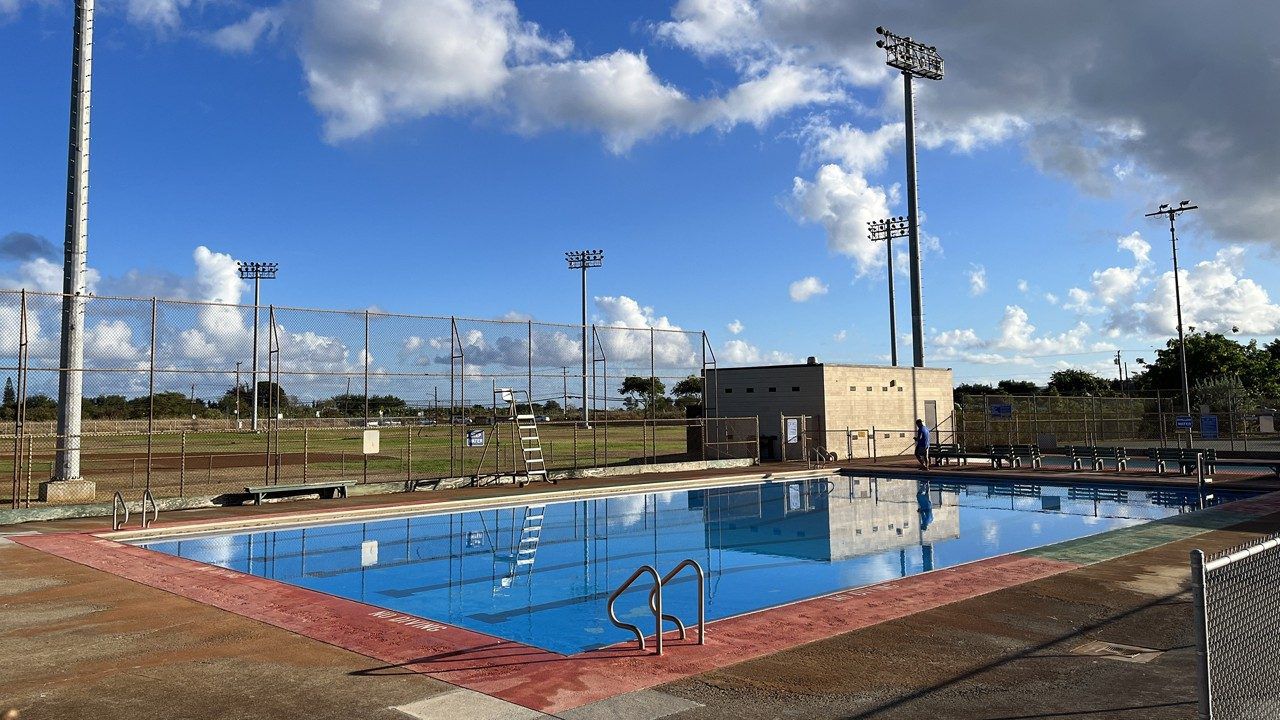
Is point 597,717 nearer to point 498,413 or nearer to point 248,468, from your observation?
point 498,413

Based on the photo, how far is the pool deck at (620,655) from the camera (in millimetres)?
6656

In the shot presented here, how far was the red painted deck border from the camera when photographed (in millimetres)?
7309

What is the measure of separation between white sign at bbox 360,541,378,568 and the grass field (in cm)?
437

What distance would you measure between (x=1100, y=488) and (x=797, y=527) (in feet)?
42.2

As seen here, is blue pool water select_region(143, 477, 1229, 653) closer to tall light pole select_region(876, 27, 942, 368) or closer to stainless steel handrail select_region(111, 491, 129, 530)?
stainless steel handrail select_region(111, 491, 129, 530)

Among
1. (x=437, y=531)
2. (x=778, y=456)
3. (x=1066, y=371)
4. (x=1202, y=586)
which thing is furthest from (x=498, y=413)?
(x=1066, y=371)

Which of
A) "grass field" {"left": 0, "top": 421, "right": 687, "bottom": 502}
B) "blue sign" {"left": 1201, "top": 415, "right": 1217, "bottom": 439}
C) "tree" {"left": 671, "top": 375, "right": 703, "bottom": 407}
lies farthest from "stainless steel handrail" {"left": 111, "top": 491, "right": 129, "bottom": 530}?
"tree" {"left": 671, "top": 375, "right": 703, "bottom": 407}

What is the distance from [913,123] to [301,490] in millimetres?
41107

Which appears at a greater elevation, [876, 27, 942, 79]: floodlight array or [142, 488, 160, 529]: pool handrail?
[876, 27, 942, 79]: floodlight array

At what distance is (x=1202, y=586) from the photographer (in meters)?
5.02

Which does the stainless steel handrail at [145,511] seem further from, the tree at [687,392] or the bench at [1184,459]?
the tree at [687,392]

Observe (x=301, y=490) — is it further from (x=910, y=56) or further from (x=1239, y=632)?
(x=910, y=56)

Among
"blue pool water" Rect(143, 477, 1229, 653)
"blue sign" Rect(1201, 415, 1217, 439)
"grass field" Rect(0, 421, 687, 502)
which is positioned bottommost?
"blue pool water" Rect(143, 477, 1229, 653)

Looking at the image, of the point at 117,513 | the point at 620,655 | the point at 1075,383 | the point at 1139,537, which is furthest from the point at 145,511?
the point at 1075,383
